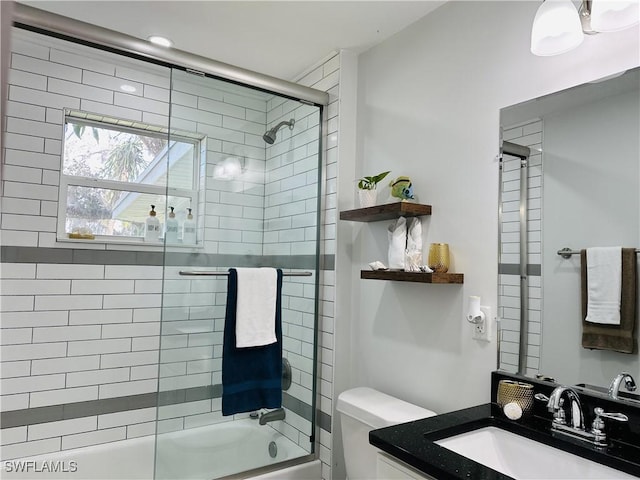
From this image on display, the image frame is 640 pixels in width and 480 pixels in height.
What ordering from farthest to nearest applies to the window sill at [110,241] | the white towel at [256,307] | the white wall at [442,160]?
the window sill at [110,241] → the white towel at [256,307] → the white wall at [442,160]

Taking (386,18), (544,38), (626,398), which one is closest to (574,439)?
(626,398)

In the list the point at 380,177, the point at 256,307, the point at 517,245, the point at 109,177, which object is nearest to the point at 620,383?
the point at 517,245

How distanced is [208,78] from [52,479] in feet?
7.35

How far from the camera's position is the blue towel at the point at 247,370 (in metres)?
2.04

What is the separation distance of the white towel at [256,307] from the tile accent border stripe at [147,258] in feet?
0.21

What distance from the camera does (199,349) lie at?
6.57ft

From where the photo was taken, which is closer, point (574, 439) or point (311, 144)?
point (574, 439)

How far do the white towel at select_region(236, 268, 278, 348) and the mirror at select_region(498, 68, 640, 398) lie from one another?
1.06 meters

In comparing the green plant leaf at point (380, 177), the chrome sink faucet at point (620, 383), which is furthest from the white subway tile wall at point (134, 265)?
the chrome sink faucet at point (620, 383)

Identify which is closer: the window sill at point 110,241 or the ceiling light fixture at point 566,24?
the ceiling light fixture at point 566,24

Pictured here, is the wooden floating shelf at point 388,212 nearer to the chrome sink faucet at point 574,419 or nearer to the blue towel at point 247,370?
the blue towel at point 247,370

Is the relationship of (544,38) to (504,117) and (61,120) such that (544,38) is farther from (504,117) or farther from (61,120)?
(61,120)

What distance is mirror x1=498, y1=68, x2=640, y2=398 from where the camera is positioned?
4.48 feet

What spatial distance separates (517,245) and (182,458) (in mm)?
1709
